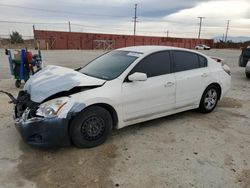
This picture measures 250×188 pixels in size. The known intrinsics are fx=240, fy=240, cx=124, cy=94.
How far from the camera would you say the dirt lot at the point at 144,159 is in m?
2.86

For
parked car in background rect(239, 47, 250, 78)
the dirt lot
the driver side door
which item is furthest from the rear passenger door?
parked car in background rect(239, 47, 250, 78)

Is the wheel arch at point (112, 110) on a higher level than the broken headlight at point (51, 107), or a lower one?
lower

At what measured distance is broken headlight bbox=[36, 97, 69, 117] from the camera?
3.20 m

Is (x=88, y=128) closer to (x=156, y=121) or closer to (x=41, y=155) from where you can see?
(x=41, y=155)

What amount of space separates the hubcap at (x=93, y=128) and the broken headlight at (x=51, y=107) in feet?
1.44

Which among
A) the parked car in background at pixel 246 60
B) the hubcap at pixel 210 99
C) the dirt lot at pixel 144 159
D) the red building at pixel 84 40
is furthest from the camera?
the red building at pixel 84 40

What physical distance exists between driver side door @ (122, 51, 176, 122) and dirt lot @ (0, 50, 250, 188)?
0.41m

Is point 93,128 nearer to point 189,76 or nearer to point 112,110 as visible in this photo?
point 112,110

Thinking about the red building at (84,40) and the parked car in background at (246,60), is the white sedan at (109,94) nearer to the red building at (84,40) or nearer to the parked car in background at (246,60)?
the parked car in background at (246,60)

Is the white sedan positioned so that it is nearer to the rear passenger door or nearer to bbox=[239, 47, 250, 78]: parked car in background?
the rear passenger door

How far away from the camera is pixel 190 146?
3.74 m

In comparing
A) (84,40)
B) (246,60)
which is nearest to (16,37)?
(84,40)

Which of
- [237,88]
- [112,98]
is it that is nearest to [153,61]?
[112,98]

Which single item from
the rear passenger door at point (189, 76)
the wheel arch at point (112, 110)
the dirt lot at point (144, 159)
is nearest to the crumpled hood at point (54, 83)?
the wheel arch at point (112, 110)
